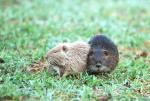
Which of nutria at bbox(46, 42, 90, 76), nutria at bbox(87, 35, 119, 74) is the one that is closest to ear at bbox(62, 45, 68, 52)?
nutria at bbox(46, 42, 90, 76)

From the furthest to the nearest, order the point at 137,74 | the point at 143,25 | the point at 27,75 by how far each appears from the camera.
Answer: the point at 143,25, the point at 137,74, the point at 27,75

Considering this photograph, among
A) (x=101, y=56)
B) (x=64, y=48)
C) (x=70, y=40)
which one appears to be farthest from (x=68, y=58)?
(x=70, y=40)

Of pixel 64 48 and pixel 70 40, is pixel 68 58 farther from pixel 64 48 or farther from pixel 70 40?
pixel 70 40

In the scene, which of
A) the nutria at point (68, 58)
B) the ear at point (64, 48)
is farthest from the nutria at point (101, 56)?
the ear at point (64, 48)

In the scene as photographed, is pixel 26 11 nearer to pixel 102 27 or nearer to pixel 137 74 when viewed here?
pixel 102 27

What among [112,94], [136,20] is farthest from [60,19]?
[112,94]

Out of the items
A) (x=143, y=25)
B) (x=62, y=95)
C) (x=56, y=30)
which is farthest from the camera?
(x=143, y=25)
